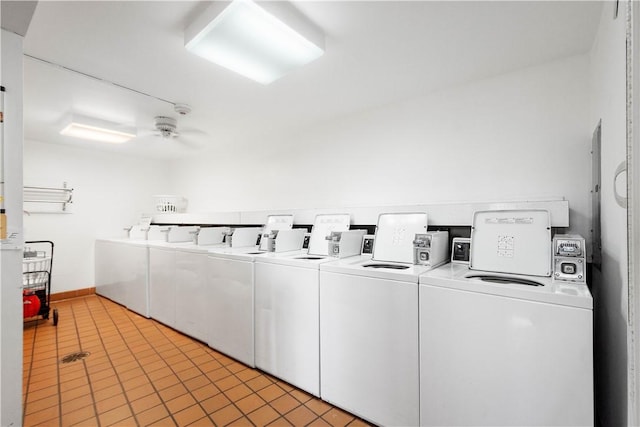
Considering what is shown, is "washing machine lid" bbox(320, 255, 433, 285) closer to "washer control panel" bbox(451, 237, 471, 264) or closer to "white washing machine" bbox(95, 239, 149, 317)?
"washer control panel" bbox(451, 237, 471, 264)

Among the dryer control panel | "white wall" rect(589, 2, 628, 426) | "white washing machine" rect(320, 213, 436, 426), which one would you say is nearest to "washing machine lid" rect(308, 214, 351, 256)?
"white washing machine" rect(320, 213, 436, 426)

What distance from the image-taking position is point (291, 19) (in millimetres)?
→ 1675

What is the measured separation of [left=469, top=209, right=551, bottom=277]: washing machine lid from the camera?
5.75ft

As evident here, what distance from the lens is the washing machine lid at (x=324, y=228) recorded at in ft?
9.29

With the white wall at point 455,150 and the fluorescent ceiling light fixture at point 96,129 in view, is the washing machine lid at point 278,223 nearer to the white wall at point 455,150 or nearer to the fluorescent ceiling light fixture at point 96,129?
the white wall at point 455,150

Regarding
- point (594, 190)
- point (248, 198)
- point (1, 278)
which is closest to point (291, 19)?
point (1, 278)

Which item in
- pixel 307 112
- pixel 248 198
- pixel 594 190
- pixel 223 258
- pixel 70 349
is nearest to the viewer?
pixel 594 190

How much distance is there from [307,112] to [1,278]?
2692mm

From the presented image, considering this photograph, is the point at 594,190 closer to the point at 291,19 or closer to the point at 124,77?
the point at 291,19

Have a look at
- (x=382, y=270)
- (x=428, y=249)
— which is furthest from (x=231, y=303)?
(x=428, y=249)

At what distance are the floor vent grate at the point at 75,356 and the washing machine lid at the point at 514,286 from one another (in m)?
3.10

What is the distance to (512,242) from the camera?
1.87m

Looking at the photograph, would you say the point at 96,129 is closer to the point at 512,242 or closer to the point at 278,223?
the point at 278,223

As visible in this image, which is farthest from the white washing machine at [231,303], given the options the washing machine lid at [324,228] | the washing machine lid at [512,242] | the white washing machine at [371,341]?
the washing machine lid at [512,242]
